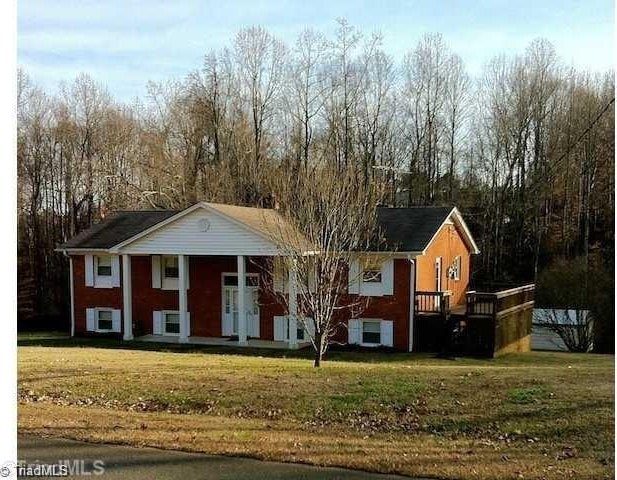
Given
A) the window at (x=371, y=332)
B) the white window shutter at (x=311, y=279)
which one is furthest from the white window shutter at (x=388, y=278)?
the white window shutter at (x=311, y=279)

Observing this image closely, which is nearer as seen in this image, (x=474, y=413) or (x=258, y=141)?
(x=474, y=413)

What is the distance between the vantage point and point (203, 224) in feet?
70.2

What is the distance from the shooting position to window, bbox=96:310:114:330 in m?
24.5

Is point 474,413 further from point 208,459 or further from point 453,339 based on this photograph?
point 453,339

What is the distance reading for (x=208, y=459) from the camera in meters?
5.82

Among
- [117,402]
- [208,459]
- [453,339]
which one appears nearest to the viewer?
[208,459]

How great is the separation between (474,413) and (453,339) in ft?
40.8

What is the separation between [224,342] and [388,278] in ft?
19.4

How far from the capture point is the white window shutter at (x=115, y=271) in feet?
79.8

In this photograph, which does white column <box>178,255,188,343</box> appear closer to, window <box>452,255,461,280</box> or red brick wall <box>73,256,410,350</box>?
red brick wall <box>73,256,410,350</box>

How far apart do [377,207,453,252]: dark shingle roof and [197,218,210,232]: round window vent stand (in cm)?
569

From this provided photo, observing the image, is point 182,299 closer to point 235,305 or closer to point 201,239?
point 235,305

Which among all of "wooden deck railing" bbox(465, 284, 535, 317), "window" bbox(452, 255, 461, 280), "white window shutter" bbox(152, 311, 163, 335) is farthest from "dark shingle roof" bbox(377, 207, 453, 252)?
"white window shutter" bbox(152, 311, 163, 335)

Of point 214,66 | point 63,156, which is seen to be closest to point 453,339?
point 214,66
